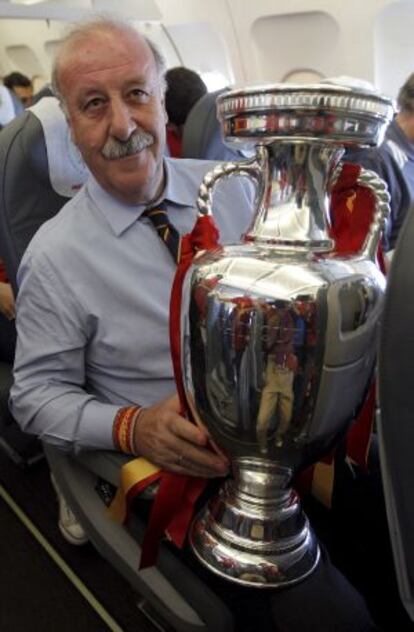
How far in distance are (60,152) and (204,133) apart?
17.2 inches

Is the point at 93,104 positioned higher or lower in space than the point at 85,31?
lower

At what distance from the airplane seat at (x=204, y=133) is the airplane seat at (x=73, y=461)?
0.38 meters

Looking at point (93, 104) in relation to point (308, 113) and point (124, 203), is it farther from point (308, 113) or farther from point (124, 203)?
point (308, 113)

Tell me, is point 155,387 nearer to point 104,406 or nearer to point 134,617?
point 104,406

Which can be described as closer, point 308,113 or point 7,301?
point 308,113

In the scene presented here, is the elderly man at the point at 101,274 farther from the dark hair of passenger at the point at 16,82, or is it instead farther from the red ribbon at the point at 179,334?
the dark hair of passenger at the point at 16,82

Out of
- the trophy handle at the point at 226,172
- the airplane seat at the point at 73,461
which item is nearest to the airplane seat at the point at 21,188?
the airplane seat at the point at 73,461

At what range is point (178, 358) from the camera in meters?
0.70

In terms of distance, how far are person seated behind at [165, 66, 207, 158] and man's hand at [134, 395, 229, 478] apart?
220cm

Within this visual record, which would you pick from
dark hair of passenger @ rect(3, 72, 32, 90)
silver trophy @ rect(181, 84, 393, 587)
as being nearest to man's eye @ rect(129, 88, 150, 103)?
silver trophy @ rect(181, 84, 393, 587)

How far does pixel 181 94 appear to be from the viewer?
2.88 m

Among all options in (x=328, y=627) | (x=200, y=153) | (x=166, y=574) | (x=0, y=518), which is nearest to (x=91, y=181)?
(x=200, y=153)

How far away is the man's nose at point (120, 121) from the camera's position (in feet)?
3.37

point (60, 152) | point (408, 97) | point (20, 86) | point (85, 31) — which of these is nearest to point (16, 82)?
point (20, 86)
